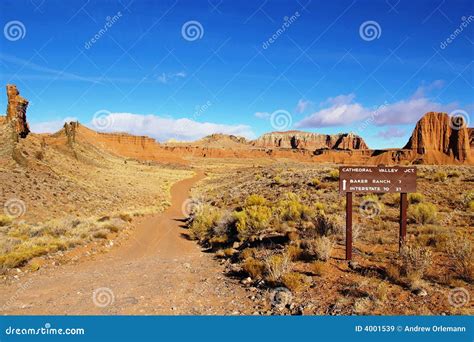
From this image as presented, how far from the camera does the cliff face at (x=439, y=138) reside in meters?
84.9

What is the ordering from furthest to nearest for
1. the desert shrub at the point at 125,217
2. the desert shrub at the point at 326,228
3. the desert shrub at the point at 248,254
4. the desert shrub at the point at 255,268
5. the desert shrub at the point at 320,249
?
the desert shrub at the point at 125,217, the desert shrub at the point at 326,228, the desert shrub at the point at 248,254, the desert shrub at the point at 320,249, the desert shrub at the point at 255,268

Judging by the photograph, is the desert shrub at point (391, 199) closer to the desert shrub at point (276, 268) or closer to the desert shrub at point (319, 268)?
the desert shrub at point (319, 268)

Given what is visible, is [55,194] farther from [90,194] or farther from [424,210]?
[424,210]

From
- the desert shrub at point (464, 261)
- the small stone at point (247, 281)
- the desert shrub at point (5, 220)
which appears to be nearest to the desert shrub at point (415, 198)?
the desert shrub at point (464, 261)

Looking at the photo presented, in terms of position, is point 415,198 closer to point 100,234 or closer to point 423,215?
point 423,215

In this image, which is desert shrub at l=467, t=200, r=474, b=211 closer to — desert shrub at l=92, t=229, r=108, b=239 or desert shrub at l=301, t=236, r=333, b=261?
desert shrub at l=301, t=236, r=333, b=261

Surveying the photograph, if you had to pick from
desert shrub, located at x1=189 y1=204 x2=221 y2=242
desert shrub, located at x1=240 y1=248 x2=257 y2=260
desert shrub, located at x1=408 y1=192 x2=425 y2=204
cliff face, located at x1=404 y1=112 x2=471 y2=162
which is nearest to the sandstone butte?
cliff face, located at x1=404 y1=112 x2=471 y2=162

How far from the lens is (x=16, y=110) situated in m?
31.4

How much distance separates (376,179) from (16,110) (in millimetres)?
31793

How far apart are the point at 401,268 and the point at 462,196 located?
10069mm

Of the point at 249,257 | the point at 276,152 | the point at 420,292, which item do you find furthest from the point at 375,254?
the point at 276,152

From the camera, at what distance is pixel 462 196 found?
1584 centimetres

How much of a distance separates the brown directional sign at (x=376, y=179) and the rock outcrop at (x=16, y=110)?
2917cm

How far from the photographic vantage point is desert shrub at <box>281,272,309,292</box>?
24.8 ft
